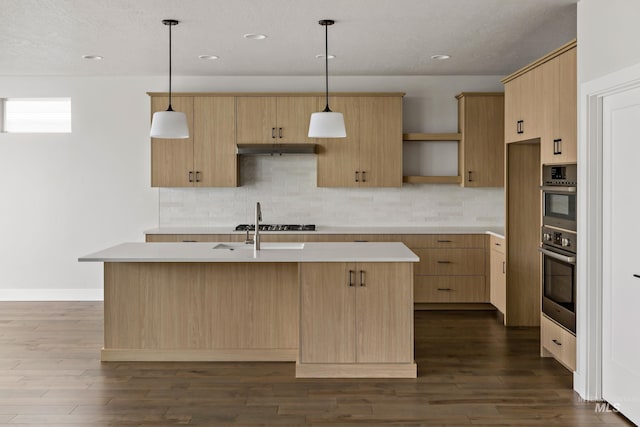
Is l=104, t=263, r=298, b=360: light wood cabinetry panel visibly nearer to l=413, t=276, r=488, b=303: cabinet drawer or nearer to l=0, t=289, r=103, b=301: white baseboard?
l=413, t=276, r=488, b=303: cabinet drawer

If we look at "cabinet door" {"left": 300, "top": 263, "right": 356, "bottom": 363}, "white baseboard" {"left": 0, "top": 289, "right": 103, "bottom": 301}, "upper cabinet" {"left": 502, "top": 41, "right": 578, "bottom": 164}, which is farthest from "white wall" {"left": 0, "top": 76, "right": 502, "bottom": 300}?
"cabinet door" {"left": 300, "top": 263, "right": 356, "bottom": 363}

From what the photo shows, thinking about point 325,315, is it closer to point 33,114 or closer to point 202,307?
point 202,307

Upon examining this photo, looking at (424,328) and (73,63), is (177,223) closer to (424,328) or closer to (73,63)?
(73,63)

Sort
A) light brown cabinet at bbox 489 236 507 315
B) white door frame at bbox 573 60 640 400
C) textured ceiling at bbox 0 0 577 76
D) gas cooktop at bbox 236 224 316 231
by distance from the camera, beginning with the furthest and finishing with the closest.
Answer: gas cooktop at bbox 236 224 316 231 → light brown cabinet at bbox 489 236 507 315 → textured ceiling at bbox 0 0 577 76 → white door frame at bbox 573 60 640 400

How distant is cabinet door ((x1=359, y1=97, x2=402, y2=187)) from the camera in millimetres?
6820

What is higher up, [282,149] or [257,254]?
[282,149]

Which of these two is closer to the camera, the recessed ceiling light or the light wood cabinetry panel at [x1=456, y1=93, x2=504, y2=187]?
the recessed ceiling light

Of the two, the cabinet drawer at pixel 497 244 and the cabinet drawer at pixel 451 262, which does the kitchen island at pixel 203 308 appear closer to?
the cabinet drawer at pixel 497 244

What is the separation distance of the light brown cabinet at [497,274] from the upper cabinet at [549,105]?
1.22m

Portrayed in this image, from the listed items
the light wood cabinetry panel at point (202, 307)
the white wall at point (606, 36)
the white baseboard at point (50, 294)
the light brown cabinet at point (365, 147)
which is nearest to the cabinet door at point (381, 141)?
the light brown cabinet at point (365, 147)

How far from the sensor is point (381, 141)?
22.4 feet

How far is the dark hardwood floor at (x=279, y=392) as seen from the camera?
11.7 ft

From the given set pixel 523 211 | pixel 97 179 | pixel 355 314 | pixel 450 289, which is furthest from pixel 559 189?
pixel 97 179

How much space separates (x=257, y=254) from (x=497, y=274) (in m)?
2.86
